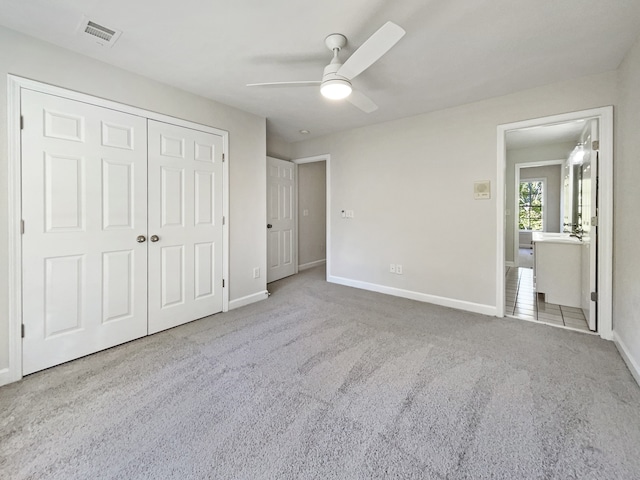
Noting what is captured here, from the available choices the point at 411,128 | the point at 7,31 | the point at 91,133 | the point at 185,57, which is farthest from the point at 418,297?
the point at 7,31

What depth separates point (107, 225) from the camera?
2.34 meters

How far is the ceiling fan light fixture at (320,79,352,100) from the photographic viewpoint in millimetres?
1931

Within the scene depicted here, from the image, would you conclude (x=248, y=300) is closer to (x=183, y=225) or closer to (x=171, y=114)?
(x=183, y=225)

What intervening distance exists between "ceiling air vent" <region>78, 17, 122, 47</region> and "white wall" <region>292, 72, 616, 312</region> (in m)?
2.89

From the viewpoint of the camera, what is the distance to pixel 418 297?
3.65 meters

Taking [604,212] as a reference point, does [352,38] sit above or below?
above

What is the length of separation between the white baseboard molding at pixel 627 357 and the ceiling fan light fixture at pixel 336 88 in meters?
2.74

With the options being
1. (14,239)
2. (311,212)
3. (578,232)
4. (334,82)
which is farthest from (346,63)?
(311,212)

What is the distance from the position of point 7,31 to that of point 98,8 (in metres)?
0.74

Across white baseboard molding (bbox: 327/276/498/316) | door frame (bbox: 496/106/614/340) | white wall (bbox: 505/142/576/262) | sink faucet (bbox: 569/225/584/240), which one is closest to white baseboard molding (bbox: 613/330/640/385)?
door frame (bbox: 496/106/614/340)

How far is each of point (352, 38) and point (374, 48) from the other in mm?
414

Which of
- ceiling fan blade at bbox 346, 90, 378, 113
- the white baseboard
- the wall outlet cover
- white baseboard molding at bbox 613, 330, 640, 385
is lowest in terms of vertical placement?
white baseboard molding at bbox 613, 330, 640, 385

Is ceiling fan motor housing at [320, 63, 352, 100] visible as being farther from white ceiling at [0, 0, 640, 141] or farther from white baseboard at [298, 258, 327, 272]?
white baseboard at [298, 258, 327, 272]

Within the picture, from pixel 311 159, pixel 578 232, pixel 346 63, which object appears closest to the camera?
pixel 346 63
